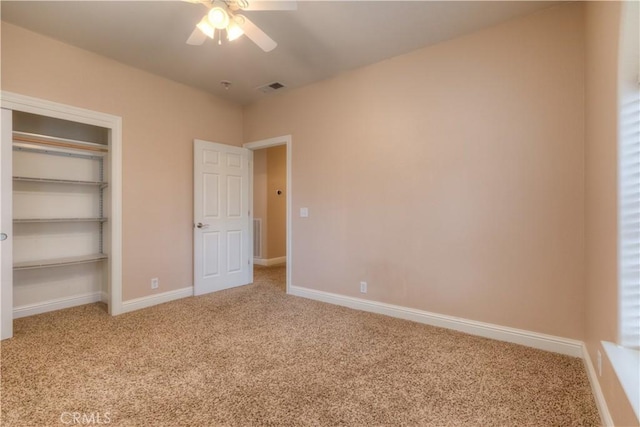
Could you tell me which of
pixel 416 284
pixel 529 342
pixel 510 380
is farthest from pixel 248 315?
pixel 529 342

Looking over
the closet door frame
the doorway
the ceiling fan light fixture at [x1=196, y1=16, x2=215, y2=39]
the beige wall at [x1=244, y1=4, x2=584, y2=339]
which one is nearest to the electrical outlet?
the beige wall at [x1=244, y1=4, x2=584, y2=339]

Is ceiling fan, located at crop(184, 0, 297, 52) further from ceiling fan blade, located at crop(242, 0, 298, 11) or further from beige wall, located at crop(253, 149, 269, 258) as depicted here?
beige wall, located at crop(253, 149, 269, 258)

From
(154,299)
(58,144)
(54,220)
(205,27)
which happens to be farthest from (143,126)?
(154,299)

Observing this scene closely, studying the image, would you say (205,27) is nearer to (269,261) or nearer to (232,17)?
(232,17)

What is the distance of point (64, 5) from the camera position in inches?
93.6

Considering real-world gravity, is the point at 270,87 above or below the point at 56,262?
above

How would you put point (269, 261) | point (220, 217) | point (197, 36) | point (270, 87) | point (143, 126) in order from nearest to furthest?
point (197, 36), point (143, 126), point (270, 87), point (220, 217), point (269, 261)

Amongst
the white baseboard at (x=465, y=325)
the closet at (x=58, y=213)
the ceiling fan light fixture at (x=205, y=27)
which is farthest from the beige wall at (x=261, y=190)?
the ceiling fan light fixture at (x=205, y=27)

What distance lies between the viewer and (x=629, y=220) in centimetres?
133

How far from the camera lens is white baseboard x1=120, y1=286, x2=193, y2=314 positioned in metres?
3.30

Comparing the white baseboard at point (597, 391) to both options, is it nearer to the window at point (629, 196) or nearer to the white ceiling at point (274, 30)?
the window at point (629, 196)

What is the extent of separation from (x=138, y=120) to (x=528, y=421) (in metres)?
4.27

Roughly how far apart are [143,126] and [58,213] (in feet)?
4.40

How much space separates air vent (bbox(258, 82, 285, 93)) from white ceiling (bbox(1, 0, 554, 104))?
0.27 metres
